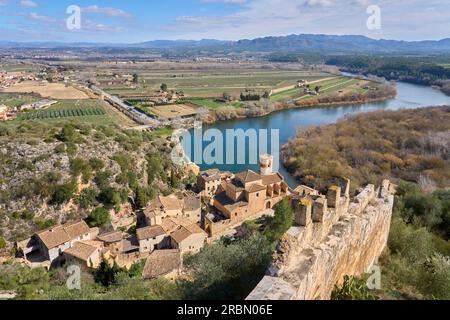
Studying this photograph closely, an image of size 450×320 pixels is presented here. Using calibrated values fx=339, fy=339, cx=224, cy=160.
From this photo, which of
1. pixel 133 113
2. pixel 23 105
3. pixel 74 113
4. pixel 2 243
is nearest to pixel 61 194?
pixel 2 243

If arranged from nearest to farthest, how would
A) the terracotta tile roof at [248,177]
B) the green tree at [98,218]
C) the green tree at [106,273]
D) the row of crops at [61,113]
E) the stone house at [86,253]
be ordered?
the green tree at [106,273] → the stone house at [86,253] → the green tree at [98,218] → the terracotta tile roof at [248,177] → the row of crops at [61,113]

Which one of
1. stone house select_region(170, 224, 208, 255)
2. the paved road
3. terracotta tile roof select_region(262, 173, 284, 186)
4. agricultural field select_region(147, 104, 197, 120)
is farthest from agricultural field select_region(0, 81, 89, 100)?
stone house select_region(170, 224, 208, 255)

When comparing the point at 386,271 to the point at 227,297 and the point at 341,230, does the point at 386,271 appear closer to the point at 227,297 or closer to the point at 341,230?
the point at 341,230

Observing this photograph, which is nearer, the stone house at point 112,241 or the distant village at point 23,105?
the stone house at point 112,241

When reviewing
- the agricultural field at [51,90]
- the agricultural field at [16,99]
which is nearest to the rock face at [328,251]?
the agricultural field at [16,99]

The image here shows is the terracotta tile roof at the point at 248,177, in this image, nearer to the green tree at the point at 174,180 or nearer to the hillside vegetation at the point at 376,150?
the green tree at the point at 174,180

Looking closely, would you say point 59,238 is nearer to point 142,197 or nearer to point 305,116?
point 142,197
